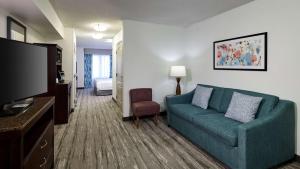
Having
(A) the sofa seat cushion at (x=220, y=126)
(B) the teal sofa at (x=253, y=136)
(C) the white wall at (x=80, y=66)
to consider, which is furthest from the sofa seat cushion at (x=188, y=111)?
(C) the white wall at (x=80, y=66)

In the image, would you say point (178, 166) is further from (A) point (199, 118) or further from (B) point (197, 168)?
(A) point (199, 118)

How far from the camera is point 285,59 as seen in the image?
2.49 metres

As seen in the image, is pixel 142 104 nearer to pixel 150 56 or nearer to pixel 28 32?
pixel 150 56

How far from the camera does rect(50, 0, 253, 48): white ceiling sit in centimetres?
304

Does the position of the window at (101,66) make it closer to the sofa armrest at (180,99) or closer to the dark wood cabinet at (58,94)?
the dark wood cabinet at (58,94)

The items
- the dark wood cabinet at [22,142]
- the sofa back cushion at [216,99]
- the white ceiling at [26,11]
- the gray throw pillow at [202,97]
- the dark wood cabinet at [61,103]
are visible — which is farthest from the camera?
the dark wood cabinet at [61,103]

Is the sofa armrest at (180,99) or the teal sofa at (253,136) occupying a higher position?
the sofa armrest at (180,99)

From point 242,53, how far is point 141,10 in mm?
2111

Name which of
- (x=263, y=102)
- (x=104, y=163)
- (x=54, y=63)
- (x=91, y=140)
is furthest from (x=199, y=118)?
(x=54, y=63)

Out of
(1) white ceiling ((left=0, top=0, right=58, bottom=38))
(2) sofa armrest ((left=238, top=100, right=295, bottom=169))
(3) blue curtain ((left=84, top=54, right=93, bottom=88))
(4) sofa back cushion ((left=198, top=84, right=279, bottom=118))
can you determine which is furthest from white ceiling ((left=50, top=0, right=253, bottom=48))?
(3) blue curtain ((left=84, top=54, right=93, bottom=88))

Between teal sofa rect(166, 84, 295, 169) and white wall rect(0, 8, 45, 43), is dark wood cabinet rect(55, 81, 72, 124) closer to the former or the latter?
white wall rect(0, 8, 45, 43)

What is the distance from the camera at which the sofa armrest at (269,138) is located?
2018mm

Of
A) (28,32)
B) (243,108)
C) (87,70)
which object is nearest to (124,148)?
(243,108)

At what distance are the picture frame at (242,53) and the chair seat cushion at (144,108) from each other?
5.37 ft
